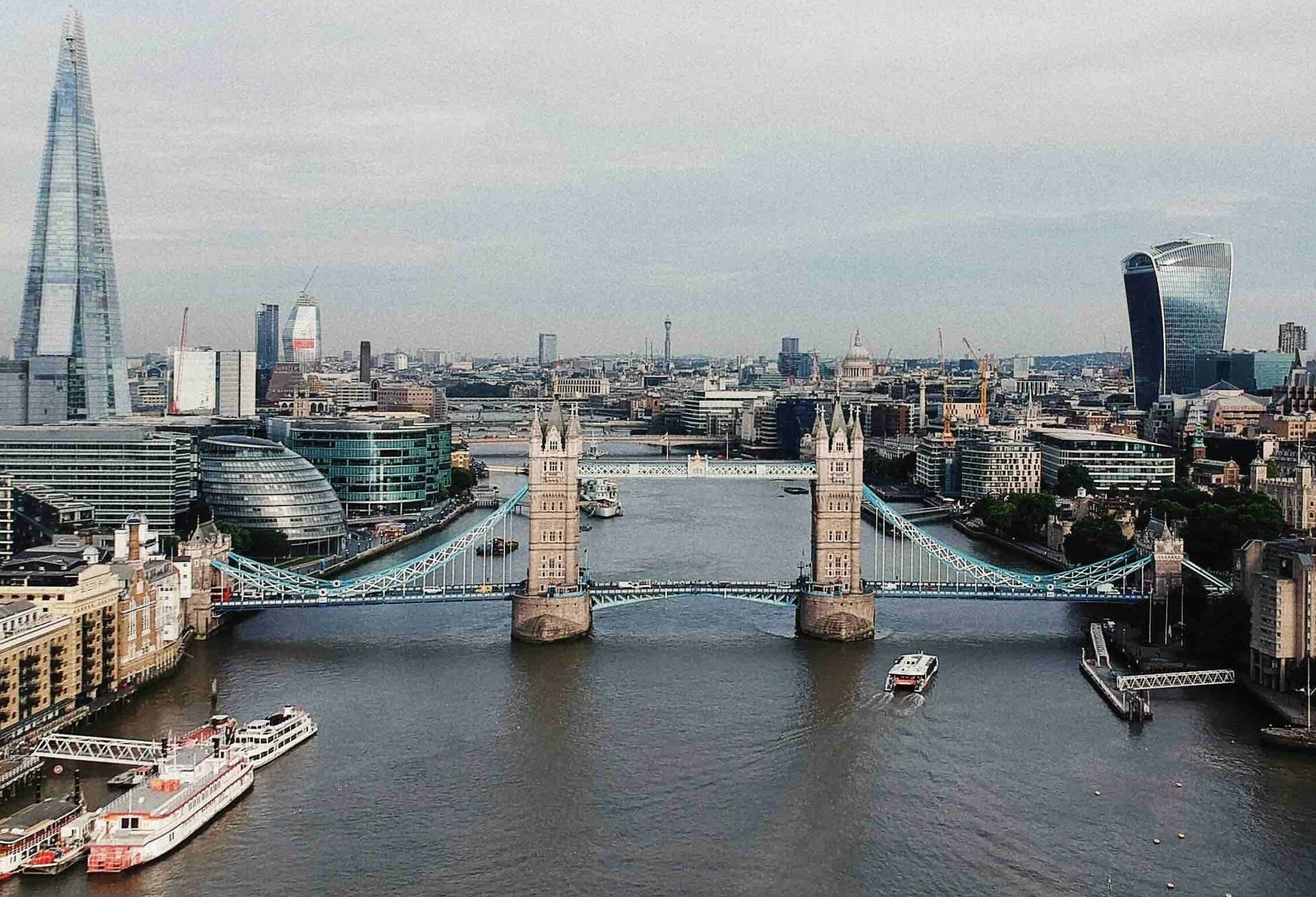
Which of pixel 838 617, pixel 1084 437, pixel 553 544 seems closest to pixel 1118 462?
pixel 1084 437

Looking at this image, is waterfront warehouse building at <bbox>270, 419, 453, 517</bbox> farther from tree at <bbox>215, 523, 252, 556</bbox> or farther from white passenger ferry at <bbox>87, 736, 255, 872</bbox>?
white passenger ferry at <bbox>87, 736, 255, 872</bbox>

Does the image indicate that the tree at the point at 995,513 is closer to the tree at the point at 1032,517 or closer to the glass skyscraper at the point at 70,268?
the tree at the point at 1032,517

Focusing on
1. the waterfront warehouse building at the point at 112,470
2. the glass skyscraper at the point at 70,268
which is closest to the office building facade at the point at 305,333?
the glass skyscraper at the point at 70,268

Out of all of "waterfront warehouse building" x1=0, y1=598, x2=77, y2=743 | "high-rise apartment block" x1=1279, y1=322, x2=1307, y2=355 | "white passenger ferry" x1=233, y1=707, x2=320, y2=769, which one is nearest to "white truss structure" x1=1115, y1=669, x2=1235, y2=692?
"white passenger ferry" x1=233, y1=707, x2=320, y2=769

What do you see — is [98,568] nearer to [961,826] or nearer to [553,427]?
[553,427]

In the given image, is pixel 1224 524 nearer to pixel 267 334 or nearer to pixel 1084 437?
pixel 1084 437

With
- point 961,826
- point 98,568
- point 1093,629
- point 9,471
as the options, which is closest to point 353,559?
point 9,471
